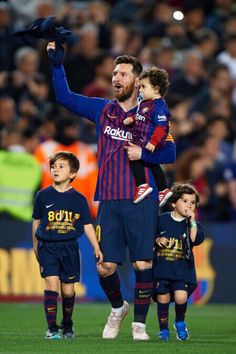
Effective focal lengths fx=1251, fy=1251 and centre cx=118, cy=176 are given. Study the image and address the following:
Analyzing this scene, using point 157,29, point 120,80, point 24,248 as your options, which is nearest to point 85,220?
point 120,80

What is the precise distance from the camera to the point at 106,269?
1094 centimetres

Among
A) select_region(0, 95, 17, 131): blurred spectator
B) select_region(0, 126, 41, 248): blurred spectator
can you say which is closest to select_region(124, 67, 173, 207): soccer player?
select_region(0, 126, 41, 248): blurred spectator

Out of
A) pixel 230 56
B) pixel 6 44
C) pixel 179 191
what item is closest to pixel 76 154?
pixel 6 44

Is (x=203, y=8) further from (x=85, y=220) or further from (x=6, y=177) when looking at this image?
(x=85, y=220)

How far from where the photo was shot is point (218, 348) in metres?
10.1

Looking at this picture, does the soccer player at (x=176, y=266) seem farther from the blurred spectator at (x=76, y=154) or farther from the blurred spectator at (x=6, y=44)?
the blurred spectator at (x=6, y=44)

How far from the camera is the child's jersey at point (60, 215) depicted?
10.9 m

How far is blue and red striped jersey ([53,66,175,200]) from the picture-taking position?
11.0m

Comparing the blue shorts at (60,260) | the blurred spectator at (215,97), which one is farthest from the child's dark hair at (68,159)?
the blurred spectator at (215,97)

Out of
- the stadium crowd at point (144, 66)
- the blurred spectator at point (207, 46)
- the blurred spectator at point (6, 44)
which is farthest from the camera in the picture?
the blurred spectator at point (207, 46)

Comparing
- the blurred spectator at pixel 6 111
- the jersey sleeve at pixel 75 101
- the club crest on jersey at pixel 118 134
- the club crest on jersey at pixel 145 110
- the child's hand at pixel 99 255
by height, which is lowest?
the child's hand at pixel 99 255

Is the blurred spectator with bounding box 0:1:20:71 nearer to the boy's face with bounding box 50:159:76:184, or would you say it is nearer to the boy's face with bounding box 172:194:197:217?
the boy's face with bounding box 50:159:76:184

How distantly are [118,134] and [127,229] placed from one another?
84cm

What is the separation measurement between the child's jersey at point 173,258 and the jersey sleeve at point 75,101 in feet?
3.75
